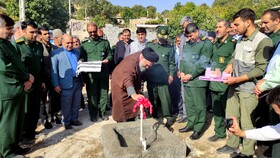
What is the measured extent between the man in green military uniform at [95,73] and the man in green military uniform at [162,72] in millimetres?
983

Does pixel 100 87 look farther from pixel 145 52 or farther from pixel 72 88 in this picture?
pixel 145 52

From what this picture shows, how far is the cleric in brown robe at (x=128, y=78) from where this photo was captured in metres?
3.78

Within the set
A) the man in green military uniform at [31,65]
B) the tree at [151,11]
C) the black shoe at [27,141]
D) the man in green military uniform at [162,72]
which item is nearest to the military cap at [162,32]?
the man in green military uniform at [162,72]

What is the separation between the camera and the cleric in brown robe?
3.78 metres

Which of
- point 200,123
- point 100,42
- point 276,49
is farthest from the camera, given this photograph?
point 100,42

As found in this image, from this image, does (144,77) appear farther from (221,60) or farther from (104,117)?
(221,60)

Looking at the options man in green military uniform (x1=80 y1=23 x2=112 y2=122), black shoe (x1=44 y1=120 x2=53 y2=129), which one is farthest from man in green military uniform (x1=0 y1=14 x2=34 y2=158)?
man in green military uniform (x1=80 y1=23 x2=112 y2=122)

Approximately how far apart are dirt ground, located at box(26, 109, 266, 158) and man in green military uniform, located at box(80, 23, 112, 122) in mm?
531

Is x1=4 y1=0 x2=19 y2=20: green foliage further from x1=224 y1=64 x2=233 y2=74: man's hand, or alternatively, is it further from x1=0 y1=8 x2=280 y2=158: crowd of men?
x1=224 y1=64 x2=233 y2=74: man's hand

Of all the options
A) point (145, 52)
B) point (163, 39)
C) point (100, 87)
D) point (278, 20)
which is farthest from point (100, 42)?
point (278, 20)

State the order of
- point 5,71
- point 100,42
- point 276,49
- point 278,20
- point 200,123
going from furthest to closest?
point 100,42, point 200,123, point 278,20, point 5,71, point 276,49

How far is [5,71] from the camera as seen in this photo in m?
3.63

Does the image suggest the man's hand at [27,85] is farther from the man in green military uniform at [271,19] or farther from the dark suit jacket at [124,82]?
the man in green military uniform at [271,19]

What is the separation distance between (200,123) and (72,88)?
8.32 ft
